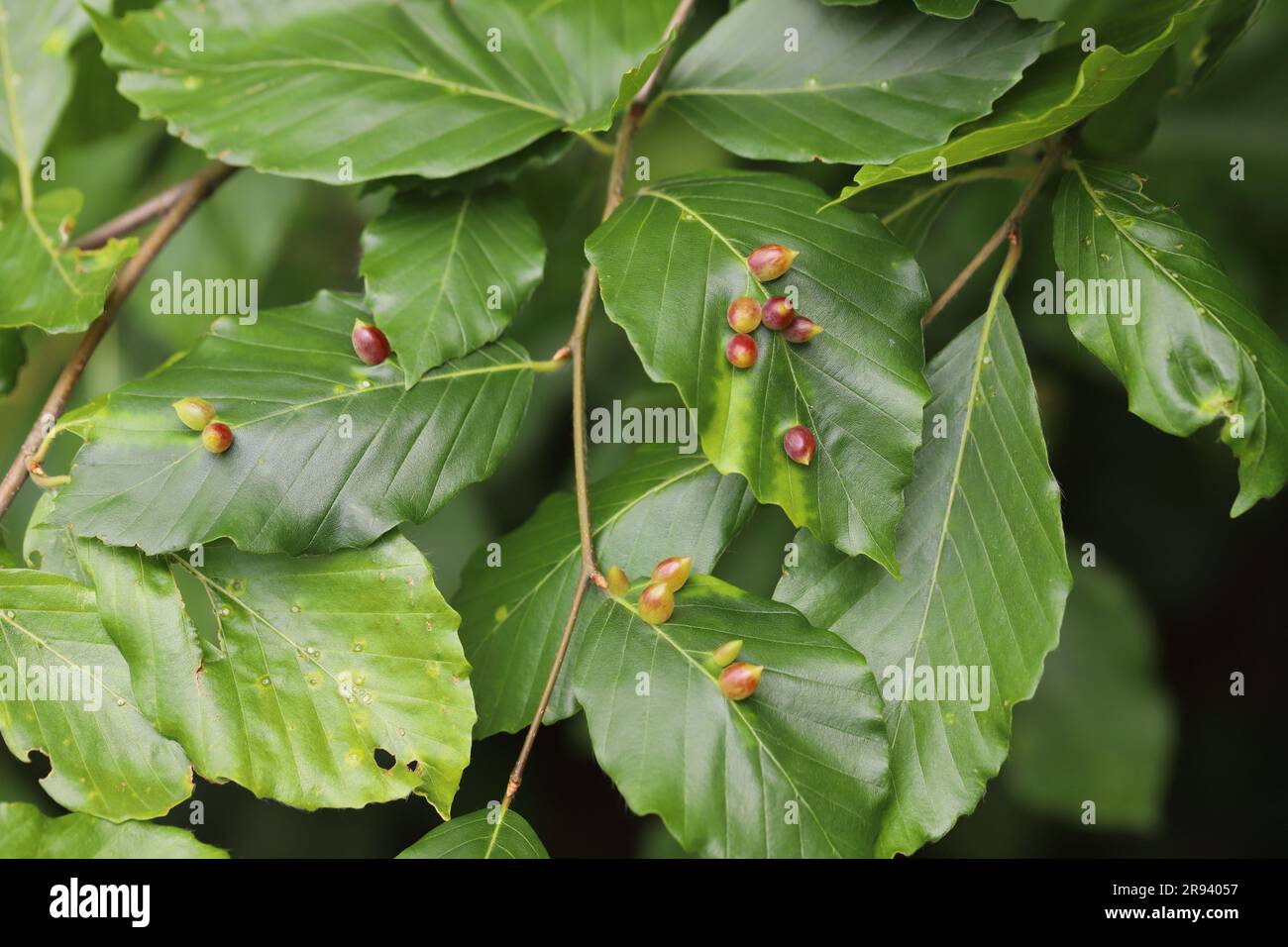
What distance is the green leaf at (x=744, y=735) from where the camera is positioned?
2.34 feet

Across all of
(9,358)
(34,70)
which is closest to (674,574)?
(9,358)

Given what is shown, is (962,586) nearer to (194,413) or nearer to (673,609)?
(673,609)

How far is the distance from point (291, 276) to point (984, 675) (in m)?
1.24

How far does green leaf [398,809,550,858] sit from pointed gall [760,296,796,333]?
406 mm

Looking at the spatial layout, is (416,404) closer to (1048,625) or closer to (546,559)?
(546,559)

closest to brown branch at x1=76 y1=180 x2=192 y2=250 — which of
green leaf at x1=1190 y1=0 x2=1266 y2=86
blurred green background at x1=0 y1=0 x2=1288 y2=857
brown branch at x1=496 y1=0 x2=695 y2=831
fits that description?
blurred green background at x1=0 y1=0 x2=1288 y2=857

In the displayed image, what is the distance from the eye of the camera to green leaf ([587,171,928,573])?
29.0 inches

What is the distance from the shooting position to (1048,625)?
2.51 ft

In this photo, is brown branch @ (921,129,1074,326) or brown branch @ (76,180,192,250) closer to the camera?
brown branch @ (921,129,1074,326)

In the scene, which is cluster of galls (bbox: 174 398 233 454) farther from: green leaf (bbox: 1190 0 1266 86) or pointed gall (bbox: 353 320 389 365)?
green leaf (bbox: 1190 0 1266 86)

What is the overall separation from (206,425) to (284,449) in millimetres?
56

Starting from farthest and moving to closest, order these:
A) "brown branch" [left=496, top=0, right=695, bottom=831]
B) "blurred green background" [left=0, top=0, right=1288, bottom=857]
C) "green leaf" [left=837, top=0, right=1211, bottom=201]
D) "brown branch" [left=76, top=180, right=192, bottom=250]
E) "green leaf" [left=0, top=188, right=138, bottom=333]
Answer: "blurred green background" [left=0, top=0, right=1288, bottom=857] → "brown branch" [left=76, top=180, right=192, bottom=250] → "green leaf" [left=0, top=188, right=138, bottom=333] → "brown branch" [left=496, top=0, right=695, bottom=831] → "green leaf" [left=837, top=0, right=1211, bottom=201]

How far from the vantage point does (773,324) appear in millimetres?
748
